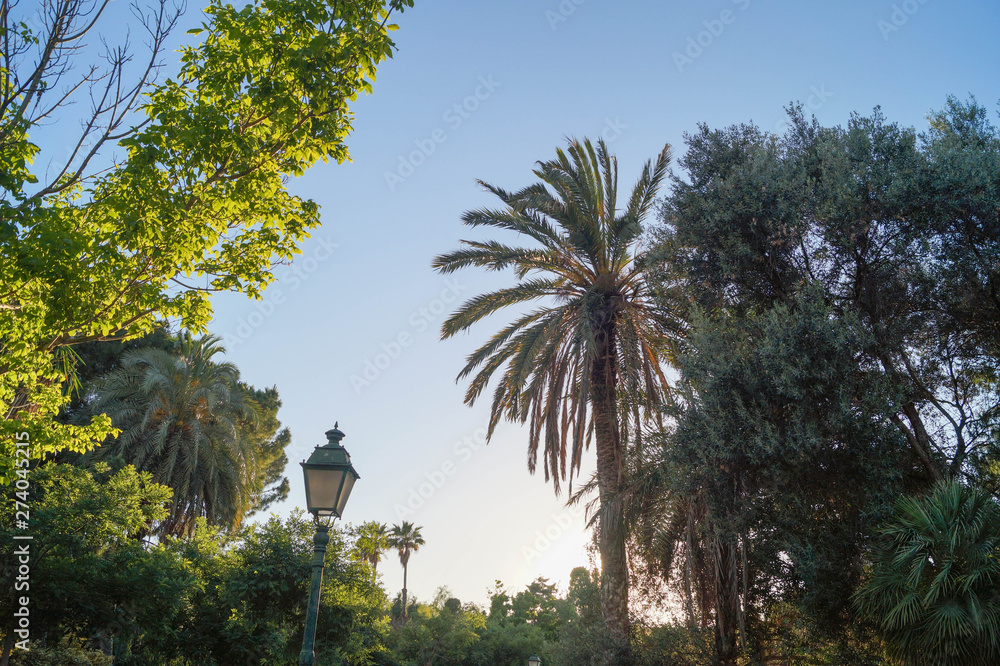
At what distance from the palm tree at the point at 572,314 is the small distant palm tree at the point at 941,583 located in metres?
6.03

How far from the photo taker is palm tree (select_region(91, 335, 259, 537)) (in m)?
20.0

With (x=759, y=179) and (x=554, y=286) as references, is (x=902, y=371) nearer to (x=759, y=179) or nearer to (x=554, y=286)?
(x=759, y=179)

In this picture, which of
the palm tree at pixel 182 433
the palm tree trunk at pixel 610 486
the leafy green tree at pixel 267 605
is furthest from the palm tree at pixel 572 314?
the palm tree at pixel 182 433

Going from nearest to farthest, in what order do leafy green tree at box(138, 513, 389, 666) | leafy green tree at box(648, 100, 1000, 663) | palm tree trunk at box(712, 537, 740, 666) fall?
leafy green tree at box(648, 100, 1000, 663) < palm tree trunk at box(712, 537, 740, 666) < leafy green tree at box(138, 513, 389, 666)

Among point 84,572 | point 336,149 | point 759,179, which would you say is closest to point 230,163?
point 336,149

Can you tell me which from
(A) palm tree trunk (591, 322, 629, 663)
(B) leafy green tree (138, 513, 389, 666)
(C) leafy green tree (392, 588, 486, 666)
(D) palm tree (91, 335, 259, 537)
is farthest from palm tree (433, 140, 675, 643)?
(C) leafy green tree (392, 588, 486, 666)

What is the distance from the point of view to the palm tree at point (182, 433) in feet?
65.6

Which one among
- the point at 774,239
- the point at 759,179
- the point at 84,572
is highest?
the point at 759,179

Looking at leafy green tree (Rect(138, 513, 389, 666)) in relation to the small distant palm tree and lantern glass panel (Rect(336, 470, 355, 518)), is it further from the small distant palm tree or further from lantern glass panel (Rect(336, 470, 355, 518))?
the small distant palm tree

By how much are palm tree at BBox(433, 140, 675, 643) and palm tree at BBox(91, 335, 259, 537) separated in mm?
10754

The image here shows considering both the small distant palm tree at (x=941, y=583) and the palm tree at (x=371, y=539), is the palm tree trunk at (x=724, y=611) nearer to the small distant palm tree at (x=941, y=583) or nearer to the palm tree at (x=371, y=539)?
the small distant palm tree at (x=941, y=583)

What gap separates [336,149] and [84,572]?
33.9 ft

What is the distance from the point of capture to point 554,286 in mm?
14797

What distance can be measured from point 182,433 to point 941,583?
68.5ft
